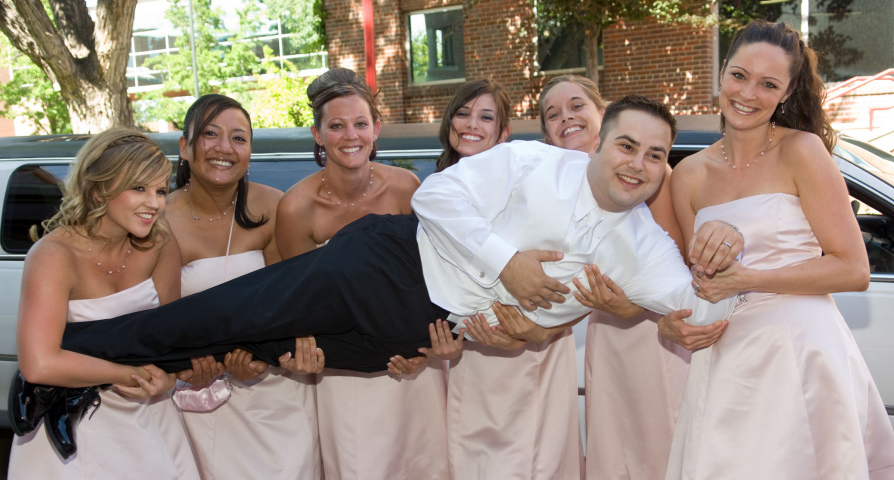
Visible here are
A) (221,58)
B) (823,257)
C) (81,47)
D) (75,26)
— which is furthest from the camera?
(221,58)

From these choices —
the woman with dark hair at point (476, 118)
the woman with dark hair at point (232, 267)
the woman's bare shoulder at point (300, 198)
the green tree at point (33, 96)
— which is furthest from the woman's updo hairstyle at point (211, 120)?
the green tree at point (33, 96)

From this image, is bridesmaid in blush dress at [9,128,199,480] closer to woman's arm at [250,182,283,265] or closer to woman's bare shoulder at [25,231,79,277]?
woman's bare shoulder at [25,231,79,277]

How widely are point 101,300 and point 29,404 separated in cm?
41

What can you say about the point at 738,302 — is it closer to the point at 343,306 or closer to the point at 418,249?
the point at 418,249

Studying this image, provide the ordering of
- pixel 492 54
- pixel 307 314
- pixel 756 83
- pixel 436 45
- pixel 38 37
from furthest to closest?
pixel 436 45 < pixel 492 54 < pixel 38 37 < pixel 307 314 < pixel 756 83

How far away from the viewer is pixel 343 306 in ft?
9.21

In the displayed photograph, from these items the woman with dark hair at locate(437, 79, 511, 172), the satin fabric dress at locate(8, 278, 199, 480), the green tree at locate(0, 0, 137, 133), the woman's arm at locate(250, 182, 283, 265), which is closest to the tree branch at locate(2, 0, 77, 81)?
the green tree at locate(0, 0, 137, 133)

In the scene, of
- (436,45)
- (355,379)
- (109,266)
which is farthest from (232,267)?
(436,45)

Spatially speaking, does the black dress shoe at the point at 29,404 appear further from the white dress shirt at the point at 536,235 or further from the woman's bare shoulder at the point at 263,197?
the white dress shirt at the point at 536,235

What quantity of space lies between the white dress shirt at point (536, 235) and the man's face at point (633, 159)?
11cm

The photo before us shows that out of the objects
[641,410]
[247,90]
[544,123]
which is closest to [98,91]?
[544,123]

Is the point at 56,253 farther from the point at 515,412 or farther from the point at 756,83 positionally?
the point at 756,83

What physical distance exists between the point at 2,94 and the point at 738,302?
24664 millimetres

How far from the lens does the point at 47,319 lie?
98.1 inches
